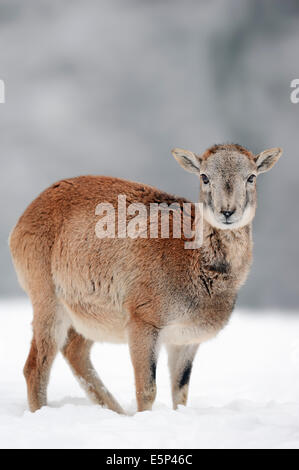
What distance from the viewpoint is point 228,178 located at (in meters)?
7.90

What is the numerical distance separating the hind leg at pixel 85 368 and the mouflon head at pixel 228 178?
121 inches

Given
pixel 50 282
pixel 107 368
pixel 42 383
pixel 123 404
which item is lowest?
pixel 107 368

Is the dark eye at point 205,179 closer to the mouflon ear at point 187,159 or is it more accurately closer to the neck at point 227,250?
the mouflon ear at point 187,159

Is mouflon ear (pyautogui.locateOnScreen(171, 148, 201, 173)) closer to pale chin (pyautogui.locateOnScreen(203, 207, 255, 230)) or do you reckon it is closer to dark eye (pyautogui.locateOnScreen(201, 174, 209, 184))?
dark eye (pyautogui.locateOnScreen(201, 174, 209, 184))

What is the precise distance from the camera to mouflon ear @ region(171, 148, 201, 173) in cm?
840

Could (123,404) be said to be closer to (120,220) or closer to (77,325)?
(77,325)

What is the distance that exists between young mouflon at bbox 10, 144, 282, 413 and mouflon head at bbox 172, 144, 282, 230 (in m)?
0.01

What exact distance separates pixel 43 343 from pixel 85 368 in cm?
107

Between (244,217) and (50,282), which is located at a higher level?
(244,217)

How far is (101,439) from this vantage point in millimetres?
6617

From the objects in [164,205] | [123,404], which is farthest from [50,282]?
[123,404]
